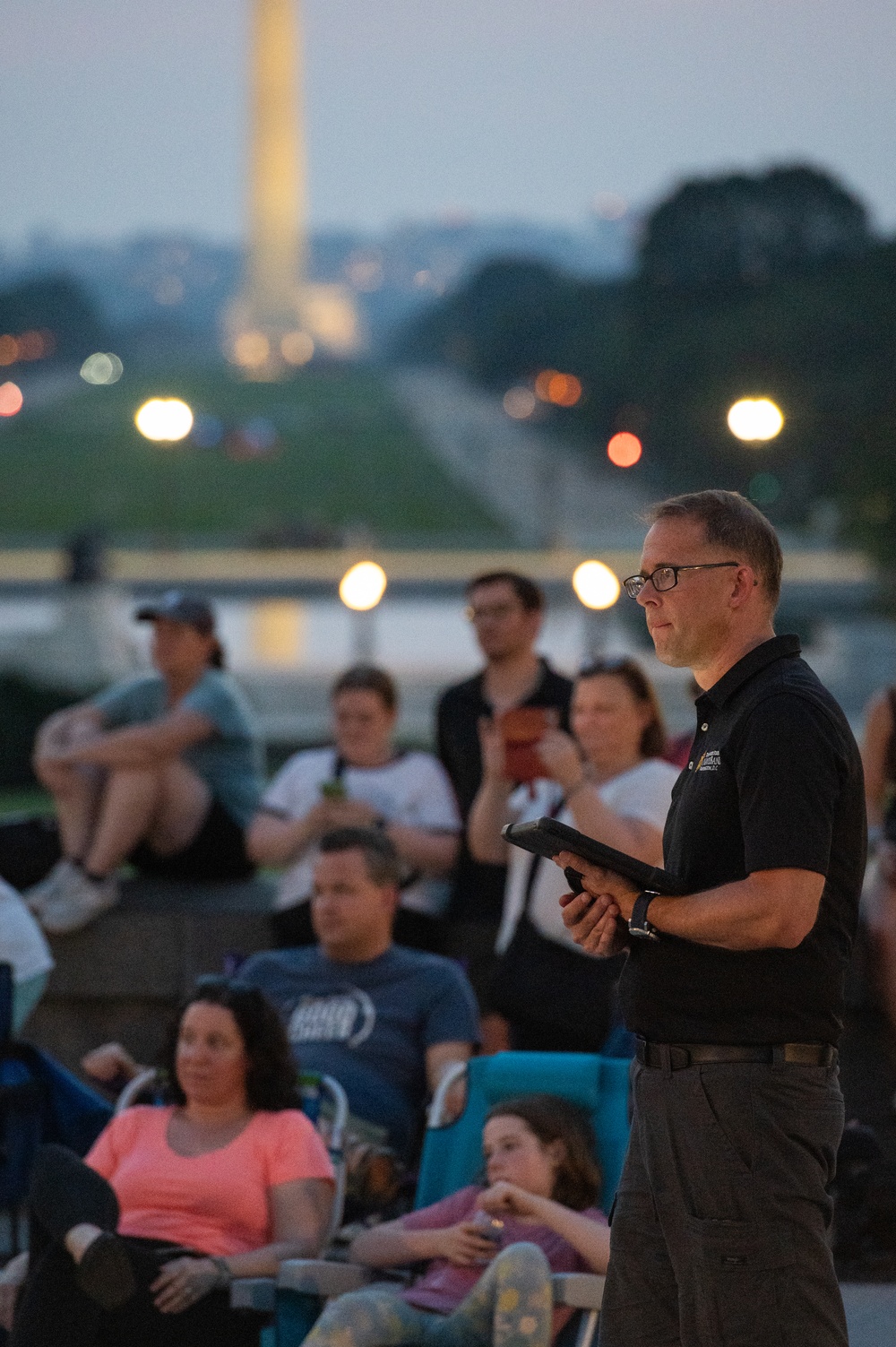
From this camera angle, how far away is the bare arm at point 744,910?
8.90 feet

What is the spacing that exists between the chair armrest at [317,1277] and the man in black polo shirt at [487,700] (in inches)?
73.2

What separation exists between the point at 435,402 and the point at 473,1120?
82446 mm

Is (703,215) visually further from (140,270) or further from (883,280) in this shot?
(140,270)

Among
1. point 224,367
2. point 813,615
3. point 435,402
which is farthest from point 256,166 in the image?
point 813,615

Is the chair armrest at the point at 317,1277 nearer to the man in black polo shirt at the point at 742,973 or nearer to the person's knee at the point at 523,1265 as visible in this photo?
the person's knee at the point at 523,1265

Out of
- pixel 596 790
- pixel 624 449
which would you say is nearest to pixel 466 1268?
pixel 596 790

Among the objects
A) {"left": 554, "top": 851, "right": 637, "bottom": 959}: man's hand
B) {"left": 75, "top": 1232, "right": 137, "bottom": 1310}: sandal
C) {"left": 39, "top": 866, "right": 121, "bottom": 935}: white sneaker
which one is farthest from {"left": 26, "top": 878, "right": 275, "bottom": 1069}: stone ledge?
{"left": 554, "top": 851, "right": 637, "bottom": 959}: man's hand

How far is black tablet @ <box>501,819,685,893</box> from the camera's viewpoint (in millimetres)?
2791

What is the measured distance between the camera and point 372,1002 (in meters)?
5.45

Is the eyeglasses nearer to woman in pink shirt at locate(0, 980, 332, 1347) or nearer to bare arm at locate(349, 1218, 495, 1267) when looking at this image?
bare arm at locate(349, 1218, 495, 1267)

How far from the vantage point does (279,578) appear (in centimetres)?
3167

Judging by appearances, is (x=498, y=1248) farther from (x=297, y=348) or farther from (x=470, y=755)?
(x=297, y=348)

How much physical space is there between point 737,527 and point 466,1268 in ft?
7.31

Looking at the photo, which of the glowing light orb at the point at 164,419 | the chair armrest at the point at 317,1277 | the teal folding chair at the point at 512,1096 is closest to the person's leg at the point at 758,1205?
the chair armrest at the point at 317,1277
